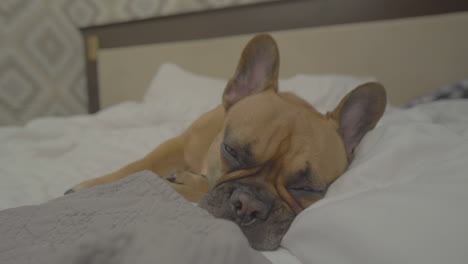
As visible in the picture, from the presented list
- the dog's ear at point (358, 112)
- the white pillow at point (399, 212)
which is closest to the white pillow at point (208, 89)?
the dog's ear at point (358, 112)

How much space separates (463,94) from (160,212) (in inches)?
65.1

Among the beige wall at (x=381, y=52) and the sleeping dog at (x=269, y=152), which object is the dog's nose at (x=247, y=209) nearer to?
the sleeping dog at (x=269, y=152)

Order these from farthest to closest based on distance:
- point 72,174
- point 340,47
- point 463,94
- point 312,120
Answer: point 340,47, point 463,94, point 72,174, point 312,120

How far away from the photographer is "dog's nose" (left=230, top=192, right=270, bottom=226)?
0.81 m

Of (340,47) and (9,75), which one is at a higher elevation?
(340,47)

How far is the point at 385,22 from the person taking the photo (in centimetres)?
200

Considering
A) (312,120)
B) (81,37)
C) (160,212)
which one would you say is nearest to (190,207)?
(160,212)

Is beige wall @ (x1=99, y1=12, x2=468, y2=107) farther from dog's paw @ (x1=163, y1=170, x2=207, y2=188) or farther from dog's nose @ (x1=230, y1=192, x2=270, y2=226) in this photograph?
dog's nose @ (x1=230, y1=192, x2=270, y2=226)

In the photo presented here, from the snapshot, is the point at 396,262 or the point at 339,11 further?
the point at 339,11

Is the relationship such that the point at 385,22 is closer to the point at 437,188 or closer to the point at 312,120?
the point at 312,120

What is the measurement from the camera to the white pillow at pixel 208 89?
1843 millimetres

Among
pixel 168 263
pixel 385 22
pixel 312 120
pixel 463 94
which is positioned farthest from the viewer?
A: pixel 385 22

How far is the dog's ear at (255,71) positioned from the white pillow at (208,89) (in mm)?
710

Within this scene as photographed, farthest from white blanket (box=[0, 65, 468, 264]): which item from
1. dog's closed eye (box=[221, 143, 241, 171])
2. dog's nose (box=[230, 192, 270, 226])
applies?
dog's closed eye (box=[221, 143, 241, 171])
